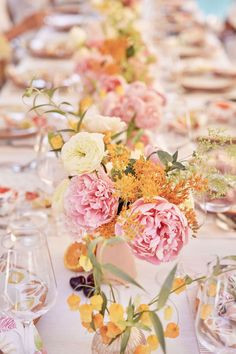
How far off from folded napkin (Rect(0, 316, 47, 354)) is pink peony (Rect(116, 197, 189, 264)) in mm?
242

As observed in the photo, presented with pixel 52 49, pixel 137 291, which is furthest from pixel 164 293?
pixel 52 49

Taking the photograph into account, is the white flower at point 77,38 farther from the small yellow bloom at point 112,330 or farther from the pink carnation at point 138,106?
the small yellow bloom at point 112,330

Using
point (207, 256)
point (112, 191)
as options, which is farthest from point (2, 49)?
point (112, 191)

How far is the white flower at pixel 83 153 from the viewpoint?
1.02 m

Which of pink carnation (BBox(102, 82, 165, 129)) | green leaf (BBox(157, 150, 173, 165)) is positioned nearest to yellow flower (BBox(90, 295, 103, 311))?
green leaf (BBox(157, 150, 173, 165))

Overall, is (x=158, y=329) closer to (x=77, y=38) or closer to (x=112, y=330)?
(x=112, y=330)

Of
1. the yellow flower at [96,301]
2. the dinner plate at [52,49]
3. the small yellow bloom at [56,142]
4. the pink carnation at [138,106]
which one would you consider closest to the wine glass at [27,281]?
the yellow flower at [96,301]

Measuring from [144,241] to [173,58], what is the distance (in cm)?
204

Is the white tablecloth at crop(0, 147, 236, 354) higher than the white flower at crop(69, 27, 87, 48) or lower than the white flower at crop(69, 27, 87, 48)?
lower

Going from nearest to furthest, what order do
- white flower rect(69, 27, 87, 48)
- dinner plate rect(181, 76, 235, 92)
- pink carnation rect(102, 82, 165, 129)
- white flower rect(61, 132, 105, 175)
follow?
white flower rect(61, 132, 105, 175)
pink carnation rect(102, 82, 165, 129)
white flower rect(69, 27, 87, 48)
dinner plate rect(181, 76, 235, 92)

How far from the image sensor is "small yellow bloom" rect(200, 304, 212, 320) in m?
0.93

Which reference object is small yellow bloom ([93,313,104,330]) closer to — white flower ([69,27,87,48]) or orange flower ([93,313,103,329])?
orange flower ([93,313,103,329])

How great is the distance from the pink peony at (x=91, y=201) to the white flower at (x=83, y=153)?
0.06ft

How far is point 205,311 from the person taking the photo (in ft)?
3.06
